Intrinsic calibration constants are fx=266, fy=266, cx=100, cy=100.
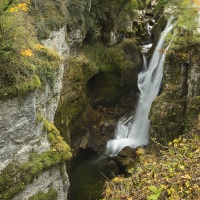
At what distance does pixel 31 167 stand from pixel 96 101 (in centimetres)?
1019

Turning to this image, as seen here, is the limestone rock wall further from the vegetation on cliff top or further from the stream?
the vegetation on cliff top

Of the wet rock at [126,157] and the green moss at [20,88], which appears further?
the wet rock at [126,157]

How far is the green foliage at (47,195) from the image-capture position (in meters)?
8.90

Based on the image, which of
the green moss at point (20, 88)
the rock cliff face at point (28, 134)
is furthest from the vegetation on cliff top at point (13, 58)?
the rock cliff face at point (28, 134)

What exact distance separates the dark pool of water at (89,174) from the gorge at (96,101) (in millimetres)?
58

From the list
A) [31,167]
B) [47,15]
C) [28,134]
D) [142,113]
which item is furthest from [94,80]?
[31,167]

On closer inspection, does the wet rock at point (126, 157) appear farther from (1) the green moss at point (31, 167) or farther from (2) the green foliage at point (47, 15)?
(2) the green foliage at point (47, 15)

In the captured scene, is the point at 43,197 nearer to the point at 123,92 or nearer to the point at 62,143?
the point at 62,143

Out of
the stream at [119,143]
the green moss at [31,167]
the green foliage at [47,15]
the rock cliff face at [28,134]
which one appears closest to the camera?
the rock cliff face at [28,134]

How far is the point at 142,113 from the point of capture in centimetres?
1792

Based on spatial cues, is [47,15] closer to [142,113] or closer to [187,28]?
[187,28]

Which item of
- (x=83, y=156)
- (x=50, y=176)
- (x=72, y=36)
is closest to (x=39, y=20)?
(x=72, y=36)

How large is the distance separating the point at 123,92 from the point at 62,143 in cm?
1030

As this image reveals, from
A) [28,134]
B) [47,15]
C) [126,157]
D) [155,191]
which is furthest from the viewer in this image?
[126,157]
